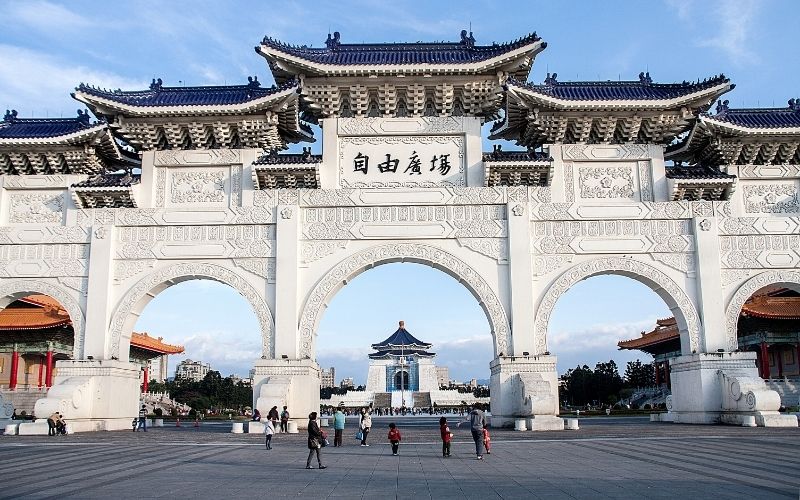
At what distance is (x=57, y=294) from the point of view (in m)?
17.9

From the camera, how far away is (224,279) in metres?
17.7

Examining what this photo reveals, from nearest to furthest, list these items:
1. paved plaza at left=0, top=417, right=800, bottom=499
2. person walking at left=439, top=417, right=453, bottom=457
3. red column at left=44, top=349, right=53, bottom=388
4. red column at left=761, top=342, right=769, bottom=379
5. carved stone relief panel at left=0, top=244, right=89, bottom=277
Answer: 1. paved plaza at left=0, top=417, right=800, bottom=499
2. person walking at left=439, top=417, right=453, bottom=457
3. carved stone relief panel at left=0, top=244, right=89, bottom=277
4. red column at left=761, top=342, right=769, bottom=379
5. red column at left=44, top=349, right=53, bottom=388

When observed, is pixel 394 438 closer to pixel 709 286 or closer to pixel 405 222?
pixel 405 222

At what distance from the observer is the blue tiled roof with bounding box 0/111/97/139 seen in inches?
729

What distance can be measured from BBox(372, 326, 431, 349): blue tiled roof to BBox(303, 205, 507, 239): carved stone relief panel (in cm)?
5242

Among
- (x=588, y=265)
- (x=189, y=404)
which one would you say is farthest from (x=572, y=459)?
(x=189, y=404)

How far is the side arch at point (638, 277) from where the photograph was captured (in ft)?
57.2

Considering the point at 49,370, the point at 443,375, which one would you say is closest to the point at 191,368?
the point at 443,375

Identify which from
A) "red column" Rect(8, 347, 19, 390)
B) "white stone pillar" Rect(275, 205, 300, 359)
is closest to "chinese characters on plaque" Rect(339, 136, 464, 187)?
"white stone pillar" Rect(275, 205, 300, 359)

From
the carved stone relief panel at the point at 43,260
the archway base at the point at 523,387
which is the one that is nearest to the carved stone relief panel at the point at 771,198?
the archway base at the point at 523,387

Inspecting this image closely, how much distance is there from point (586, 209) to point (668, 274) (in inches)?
99.5

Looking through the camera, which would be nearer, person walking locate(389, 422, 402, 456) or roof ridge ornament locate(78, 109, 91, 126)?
person walking locate(389, 422, 402, 456)

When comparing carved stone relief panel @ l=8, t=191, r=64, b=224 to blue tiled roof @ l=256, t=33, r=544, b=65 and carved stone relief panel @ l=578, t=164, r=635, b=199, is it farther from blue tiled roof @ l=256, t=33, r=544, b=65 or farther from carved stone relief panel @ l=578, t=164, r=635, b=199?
carved stone relief panel @ l=578, t=164, r=635, b=199

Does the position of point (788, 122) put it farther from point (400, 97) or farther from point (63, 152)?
point (63, 152)
